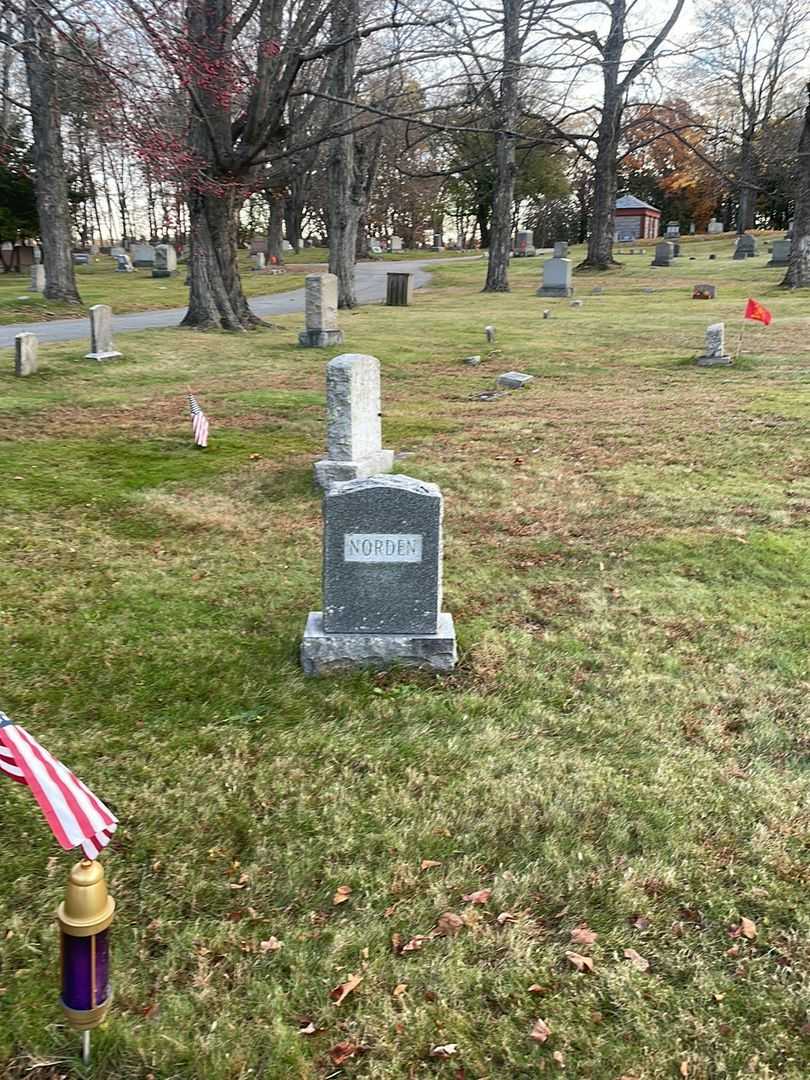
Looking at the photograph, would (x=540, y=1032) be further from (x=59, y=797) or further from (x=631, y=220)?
(x=631, y=220)

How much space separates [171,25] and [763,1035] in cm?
964

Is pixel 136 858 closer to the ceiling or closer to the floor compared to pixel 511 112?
closer to the floor

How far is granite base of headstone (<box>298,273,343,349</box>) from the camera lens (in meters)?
16.9

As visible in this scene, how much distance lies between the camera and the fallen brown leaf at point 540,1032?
→ 2578 millimetres

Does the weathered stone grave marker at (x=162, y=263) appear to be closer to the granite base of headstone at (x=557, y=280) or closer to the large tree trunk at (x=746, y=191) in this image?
the granite base of headstone at (x=557, y=280)

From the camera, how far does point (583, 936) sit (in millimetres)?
2953

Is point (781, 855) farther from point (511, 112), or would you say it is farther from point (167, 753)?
point (511, 112)

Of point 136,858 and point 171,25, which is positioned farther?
point 171,25

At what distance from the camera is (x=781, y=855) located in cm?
333

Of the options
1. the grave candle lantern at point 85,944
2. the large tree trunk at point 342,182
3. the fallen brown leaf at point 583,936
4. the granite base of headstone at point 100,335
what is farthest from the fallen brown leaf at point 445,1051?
→ the large tree trunk at point 342,182

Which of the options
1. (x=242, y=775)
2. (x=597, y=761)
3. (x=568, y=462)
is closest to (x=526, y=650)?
(x=597, y=761)

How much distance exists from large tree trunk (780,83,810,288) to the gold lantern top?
28.8 metres

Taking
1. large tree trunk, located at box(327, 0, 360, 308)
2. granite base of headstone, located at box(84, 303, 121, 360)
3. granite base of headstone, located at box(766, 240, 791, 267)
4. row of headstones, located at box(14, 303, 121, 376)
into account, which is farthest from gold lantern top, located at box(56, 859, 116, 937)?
granite base of headstone, located at box(766, 240, 791, 267)

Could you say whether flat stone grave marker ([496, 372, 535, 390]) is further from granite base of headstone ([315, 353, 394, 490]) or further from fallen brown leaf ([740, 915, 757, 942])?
fallen brown leaf ([740, 915, 757, 942])
